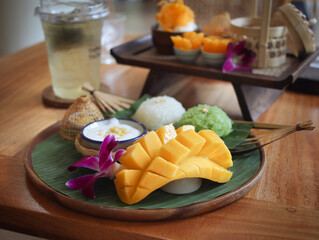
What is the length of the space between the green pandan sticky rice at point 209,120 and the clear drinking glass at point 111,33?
0.88 m

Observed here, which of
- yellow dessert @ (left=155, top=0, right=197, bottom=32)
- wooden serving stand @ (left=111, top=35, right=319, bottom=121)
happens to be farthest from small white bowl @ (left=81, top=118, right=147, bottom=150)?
yellow dessert @ (left=155, top=0, right=197, bottom=32)

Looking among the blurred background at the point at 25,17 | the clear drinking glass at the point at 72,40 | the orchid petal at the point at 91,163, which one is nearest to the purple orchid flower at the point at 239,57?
the clear drinking glass at the point at 72,40

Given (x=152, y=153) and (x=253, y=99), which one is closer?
(x=152, y=153)

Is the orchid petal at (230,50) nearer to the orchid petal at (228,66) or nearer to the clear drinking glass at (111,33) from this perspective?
the orchid petal at (228,66)

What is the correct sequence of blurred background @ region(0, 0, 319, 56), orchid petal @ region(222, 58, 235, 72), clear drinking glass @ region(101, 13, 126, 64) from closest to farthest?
orchid petal @ region(222, 58, 235, 72) → clear drinking glass @ region(101, 13, 126, 64) → blurred background @ region(0, 0, 319, 56)

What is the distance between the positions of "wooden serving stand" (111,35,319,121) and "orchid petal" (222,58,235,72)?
2cm

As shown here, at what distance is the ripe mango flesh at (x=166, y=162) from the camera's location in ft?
2.19

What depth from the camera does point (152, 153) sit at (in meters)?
0.71

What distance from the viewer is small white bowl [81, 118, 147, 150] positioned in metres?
0.82

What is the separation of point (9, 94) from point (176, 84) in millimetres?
626

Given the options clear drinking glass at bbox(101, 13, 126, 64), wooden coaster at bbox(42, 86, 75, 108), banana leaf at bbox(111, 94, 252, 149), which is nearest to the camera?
banana leaf at bbox(111, 94, 252, 149)

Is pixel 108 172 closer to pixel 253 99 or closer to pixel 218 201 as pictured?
pixel 218 201

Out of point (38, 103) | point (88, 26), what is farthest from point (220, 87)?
point (38, 103)

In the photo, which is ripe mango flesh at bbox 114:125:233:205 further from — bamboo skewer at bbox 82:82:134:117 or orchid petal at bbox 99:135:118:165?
bamboo skewer at bbox 82:82:134:117
